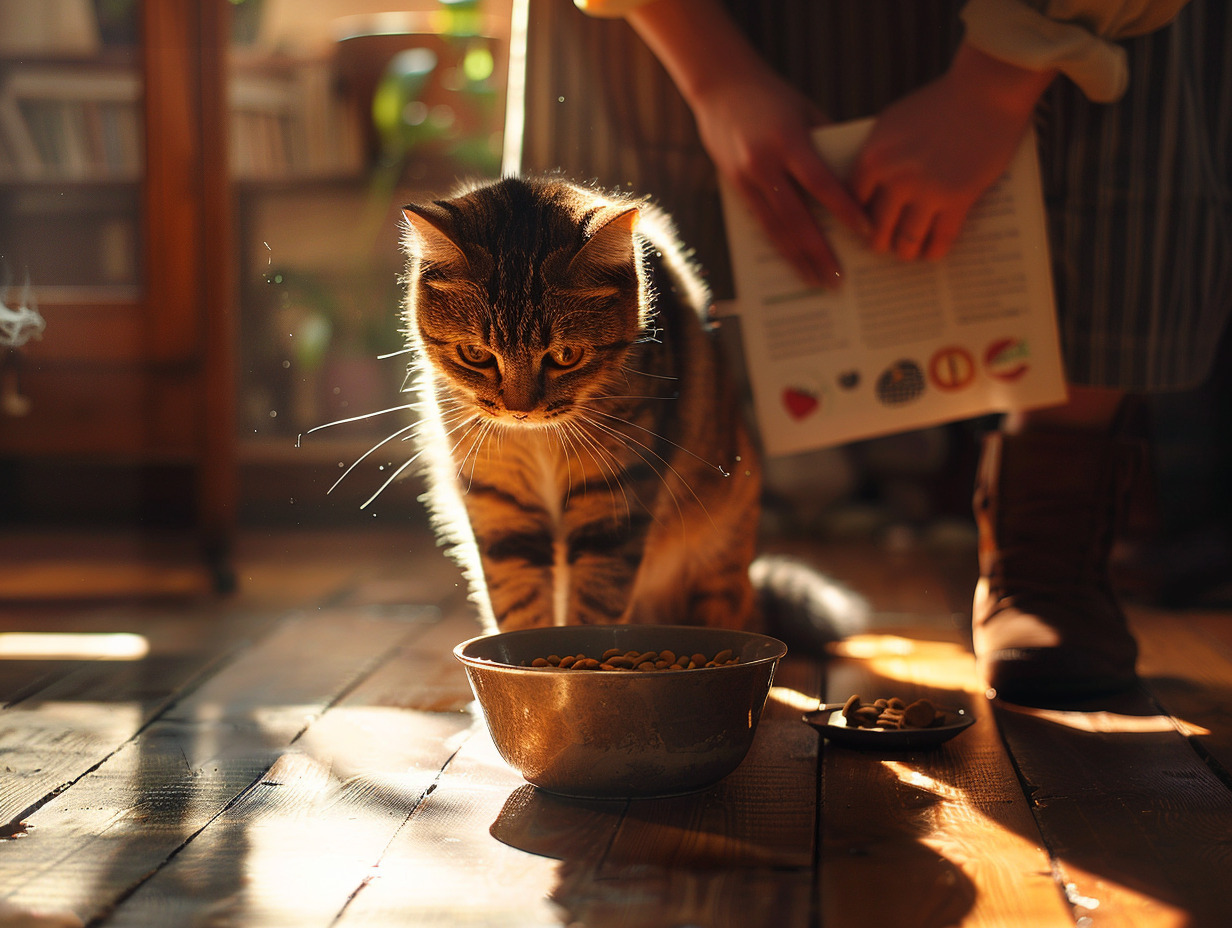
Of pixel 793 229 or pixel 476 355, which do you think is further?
pixel 793 229

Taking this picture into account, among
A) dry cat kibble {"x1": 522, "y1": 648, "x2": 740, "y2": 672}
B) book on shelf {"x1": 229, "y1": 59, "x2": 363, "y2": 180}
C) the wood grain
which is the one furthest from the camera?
book on shelf {"x1": 229, "y1": 59, "x2": 363, "y2": 180}

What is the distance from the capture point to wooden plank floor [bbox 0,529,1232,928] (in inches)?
28.2

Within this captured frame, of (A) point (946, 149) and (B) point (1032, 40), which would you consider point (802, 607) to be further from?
(B) point (1032, 40)

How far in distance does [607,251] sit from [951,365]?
0.44 m

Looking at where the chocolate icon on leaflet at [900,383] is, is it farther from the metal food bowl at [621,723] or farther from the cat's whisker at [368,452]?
the cat's whisker at [368,452]

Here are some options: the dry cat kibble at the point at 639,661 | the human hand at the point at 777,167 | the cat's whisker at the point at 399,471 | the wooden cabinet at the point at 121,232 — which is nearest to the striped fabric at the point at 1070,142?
the human hand at the point at 777,167

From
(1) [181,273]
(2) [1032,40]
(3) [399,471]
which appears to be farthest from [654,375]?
(1) [181,273]

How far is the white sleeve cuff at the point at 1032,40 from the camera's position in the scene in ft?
3.75

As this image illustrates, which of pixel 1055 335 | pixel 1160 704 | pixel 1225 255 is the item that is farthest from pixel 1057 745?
pixel 1225 255

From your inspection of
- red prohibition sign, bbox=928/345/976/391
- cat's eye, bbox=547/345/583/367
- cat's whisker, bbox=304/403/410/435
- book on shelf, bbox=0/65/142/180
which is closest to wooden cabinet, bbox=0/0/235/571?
book on shelf, bbox=0/65/142/180

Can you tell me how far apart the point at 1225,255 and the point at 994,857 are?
3.11 feet

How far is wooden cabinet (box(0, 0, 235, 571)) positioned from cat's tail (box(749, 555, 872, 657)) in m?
1.02

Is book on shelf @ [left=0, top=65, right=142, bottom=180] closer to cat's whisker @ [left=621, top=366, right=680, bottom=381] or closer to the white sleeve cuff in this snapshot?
cat's whisker @ [left=621, top=366, right=680, bottom=381]

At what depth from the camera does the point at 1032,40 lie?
1.14 meters
